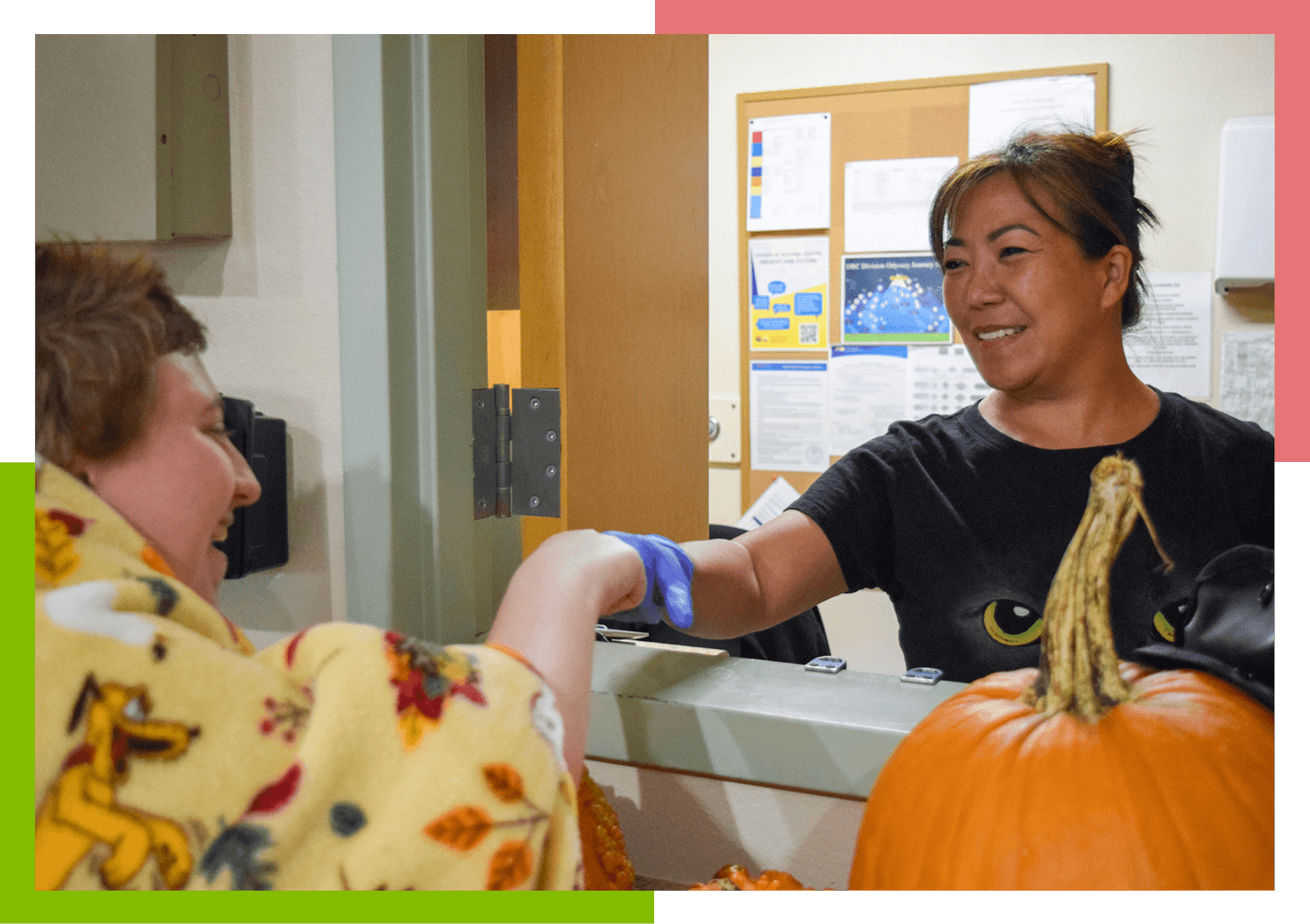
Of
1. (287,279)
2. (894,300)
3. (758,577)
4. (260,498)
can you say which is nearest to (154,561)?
(260,498)

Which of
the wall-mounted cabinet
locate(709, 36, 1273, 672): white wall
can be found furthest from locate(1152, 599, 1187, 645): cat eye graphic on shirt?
the wall-mounted cabinet

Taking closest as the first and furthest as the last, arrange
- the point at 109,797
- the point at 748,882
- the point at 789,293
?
the point at 109,797
the point at 748,882
the point at 789,293

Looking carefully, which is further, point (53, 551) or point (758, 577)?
point (758, 577)

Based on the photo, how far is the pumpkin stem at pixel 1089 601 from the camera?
24.2 inches

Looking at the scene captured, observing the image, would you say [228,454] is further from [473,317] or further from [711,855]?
[711,855]

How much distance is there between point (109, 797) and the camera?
0.46 meters

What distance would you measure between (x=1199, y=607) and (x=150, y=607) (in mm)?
624

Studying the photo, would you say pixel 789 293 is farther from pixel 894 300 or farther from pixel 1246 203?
pixel 1246 203

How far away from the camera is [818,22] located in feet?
2.36

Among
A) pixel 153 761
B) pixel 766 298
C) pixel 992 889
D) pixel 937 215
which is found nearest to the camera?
pixel 153 761

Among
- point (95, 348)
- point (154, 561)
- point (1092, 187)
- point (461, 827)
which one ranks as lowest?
point (461, 827)

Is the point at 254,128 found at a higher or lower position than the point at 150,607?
higher

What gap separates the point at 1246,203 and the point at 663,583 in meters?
0.47

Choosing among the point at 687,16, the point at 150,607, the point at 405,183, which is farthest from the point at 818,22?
the point at 150,607
